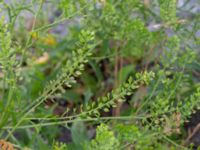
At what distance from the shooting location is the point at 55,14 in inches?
128

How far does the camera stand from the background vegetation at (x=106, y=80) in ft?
4.25

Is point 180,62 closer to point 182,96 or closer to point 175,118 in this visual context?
point 175,118

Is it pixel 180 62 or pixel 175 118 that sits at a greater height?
pixel 180 62

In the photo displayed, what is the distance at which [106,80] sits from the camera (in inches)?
97.3

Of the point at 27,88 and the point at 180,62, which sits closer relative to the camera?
the point at 180,62

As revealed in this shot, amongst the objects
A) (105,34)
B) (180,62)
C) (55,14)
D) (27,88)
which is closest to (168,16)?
(180,62)

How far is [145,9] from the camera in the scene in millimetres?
1876

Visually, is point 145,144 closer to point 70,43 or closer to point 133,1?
point 133,1

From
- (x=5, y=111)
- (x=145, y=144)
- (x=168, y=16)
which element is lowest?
(x=145, y=144)

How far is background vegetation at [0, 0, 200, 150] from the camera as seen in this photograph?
130cm

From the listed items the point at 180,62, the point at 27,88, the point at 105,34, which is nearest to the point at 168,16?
the point at 180,62

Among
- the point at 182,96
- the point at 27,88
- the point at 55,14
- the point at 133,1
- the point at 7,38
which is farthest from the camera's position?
the point at 55,14

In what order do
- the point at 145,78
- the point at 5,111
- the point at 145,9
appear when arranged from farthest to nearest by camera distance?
the point at 145,9 < the point at 5,111 < the point at 145,78

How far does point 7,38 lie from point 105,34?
81cm
